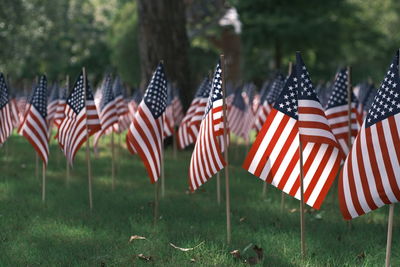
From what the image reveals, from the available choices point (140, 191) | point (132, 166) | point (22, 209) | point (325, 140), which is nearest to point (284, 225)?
point (325, 140)

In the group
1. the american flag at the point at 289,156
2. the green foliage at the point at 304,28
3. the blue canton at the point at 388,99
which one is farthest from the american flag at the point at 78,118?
the green foliage at the point at 304,28

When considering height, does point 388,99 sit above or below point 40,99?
below

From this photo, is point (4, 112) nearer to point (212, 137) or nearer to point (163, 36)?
point (212, 137)

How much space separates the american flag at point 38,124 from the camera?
8609 millimetres

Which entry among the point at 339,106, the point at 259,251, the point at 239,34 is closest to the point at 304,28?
the point at 239,34

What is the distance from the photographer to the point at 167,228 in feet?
24.1

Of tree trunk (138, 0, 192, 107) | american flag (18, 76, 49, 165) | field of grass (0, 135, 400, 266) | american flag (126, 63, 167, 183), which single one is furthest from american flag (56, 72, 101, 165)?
tree trunk (138, 0, 192, 107)

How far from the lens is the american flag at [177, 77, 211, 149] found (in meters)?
9.57

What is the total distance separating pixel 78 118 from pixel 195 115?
214 centimetres

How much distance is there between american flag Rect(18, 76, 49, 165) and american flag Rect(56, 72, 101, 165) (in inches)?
13.7

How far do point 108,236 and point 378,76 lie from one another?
33.4m

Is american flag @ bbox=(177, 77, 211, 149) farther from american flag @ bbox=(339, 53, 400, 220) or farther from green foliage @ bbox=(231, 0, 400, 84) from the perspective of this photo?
green foliage @ bbox=(231, 0, 400, 84)

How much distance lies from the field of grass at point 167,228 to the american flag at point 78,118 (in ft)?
2.92

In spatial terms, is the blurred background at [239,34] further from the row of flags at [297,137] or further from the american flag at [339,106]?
the row of flags at [297,137]
